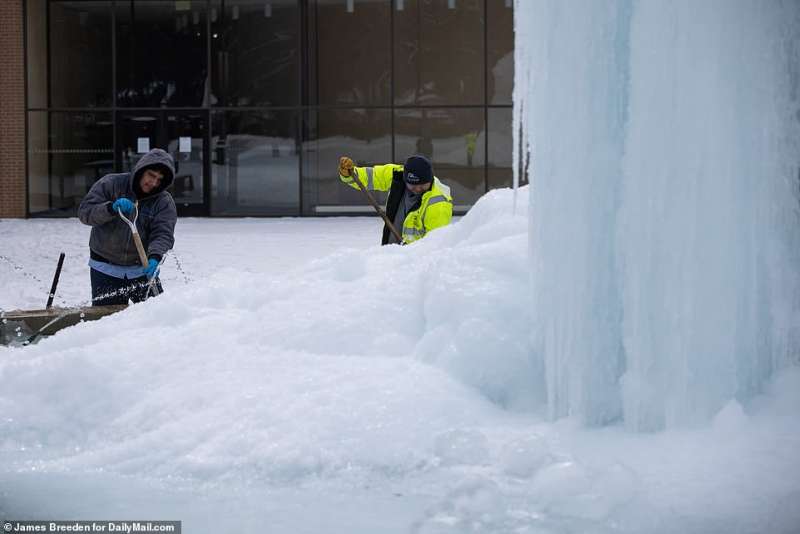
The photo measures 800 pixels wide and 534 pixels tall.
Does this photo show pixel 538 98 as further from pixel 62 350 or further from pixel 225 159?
pixel 225 159

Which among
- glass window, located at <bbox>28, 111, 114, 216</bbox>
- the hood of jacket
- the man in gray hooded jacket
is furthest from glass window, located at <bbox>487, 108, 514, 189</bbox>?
the hood of jacket

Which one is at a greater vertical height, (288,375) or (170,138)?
(170,138)

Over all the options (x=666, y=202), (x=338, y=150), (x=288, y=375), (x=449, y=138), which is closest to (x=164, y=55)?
(x=338, y=150)

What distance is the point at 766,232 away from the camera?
5793 mm

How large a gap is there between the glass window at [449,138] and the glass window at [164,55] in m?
4.31

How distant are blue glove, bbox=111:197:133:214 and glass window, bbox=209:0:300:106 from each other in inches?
678

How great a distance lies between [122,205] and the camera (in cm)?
848

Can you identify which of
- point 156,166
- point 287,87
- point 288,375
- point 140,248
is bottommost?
point 288,375

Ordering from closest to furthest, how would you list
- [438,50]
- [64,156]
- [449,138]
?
1. [64,156]
2. [438,50]
3. [449,138]

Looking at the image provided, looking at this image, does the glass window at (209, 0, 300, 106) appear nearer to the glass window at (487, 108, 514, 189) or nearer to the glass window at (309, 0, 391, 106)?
the glass window at (309, 0, 391, 106)

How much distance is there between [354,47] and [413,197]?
15.6 metres

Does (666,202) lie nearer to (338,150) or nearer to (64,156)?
(338,150)

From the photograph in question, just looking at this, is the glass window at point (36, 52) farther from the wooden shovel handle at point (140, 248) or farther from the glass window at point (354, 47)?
the wooden shovel handle at point (140, 248)

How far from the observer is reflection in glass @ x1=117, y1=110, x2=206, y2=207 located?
83.1 feet
